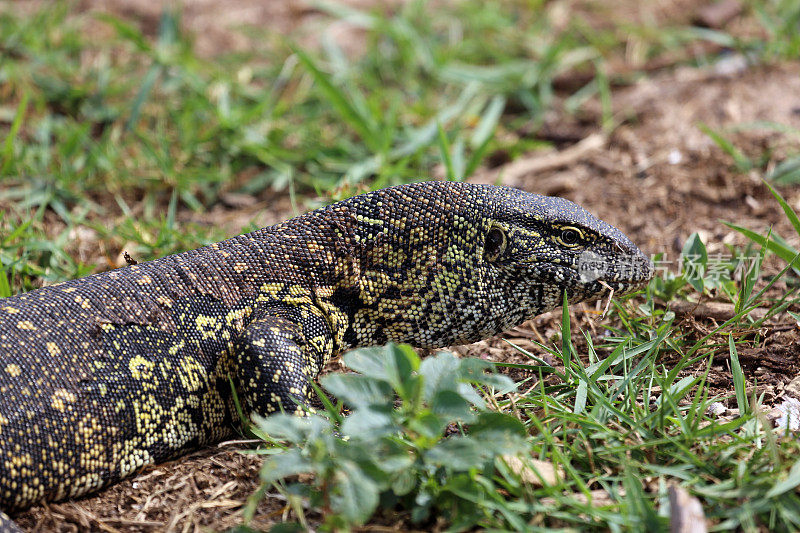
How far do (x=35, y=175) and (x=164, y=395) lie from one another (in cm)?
366

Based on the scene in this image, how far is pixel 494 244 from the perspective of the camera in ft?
14.4

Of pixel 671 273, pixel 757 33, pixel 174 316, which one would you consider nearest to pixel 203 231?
pixel 174 316

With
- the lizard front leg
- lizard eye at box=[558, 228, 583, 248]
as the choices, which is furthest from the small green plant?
lizard eye at box=[558, 228, 583, 248]

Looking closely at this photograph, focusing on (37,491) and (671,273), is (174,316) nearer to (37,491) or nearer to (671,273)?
(37,491)

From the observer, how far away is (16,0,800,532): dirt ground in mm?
3746

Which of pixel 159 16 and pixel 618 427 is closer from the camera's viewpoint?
pixel 618 427

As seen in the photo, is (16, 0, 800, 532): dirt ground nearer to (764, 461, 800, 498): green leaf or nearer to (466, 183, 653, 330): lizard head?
(466, 183, 653, 330): lizard head

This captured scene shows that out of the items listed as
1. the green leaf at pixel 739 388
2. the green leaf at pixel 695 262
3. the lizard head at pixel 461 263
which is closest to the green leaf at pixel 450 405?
the lizard head at pixel 461 263

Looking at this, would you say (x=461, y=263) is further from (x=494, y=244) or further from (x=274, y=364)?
(x=274, y=364)

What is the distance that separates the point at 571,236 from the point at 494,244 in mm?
443

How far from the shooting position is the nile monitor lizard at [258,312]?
375 centimetres

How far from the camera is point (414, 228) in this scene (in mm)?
4348

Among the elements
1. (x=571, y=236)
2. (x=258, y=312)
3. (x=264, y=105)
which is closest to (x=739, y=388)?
(x=571, y=236)

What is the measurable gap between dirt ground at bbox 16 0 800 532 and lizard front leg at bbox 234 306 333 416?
12.7 inches
